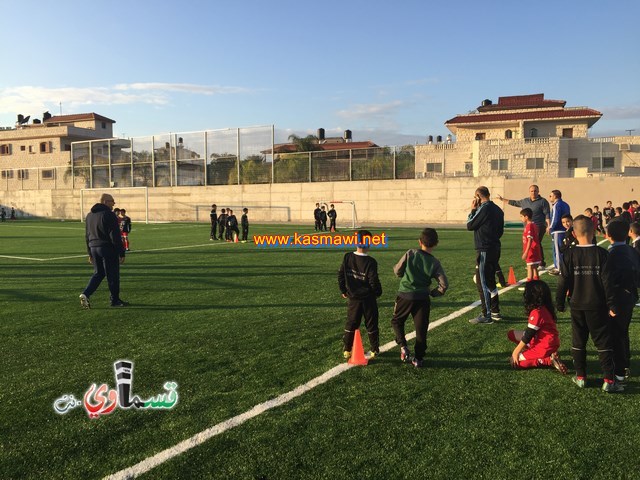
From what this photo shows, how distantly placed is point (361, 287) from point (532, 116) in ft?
194

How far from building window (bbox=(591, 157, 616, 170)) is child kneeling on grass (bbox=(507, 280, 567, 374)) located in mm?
42872

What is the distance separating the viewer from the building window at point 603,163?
139 feet

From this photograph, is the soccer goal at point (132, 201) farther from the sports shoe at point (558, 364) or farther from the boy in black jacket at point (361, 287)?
the sports shoe at point (558, 364)

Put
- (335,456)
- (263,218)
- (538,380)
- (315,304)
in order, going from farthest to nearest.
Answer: (263,218)
(315,304)
(538,380)
(335,456)

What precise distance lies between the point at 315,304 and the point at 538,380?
441cm

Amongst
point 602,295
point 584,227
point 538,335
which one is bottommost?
point 538,335

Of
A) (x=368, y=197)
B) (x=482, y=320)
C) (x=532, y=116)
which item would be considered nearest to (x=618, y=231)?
(x=482, y=320)

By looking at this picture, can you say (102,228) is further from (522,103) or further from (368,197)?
(522,103)

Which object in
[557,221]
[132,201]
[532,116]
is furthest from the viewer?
[532,116]

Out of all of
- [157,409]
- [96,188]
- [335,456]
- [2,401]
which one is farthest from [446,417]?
[96,188]

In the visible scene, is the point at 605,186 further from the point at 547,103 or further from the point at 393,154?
the point at 547,103

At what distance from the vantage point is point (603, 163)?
142 feet

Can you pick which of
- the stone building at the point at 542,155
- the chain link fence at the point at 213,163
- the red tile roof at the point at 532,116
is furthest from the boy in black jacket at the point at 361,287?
the red tile roof at the point at 532,116

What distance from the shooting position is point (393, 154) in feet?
131
